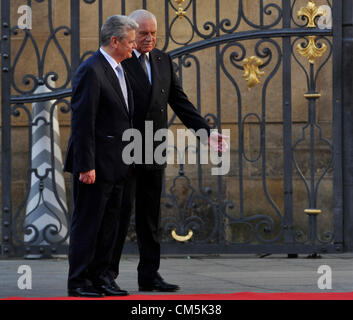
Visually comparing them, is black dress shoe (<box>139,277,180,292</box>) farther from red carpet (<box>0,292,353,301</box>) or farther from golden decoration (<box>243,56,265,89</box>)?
golden decoration (<box>243,56,265,89</box>)

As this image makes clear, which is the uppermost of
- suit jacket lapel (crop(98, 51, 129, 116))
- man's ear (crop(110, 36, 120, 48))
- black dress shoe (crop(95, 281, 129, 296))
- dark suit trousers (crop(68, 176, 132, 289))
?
man's ear (crop(110, 36, 120, 48))

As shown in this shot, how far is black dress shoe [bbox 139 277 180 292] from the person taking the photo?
599 centimetres

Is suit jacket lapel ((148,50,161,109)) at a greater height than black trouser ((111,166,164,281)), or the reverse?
suit jacket lapel ((148,50,161,109))

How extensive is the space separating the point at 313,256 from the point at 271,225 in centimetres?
53

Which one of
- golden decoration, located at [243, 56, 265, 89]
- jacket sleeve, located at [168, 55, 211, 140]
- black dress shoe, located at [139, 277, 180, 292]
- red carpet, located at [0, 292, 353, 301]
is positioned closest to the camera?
red carpet, located at [0, 292, 353, 301]

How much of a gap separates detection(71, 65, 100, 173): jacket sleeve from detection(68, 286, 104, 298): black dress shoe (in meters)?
0.68

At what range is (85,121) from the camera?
18.1 feet

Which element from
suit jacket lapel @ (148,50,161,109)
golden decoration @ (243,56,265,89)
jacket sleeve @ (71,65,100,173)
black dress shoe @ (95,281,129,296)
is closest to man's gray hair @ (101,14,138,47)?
jacket sleeve @ (71,65,100,173)

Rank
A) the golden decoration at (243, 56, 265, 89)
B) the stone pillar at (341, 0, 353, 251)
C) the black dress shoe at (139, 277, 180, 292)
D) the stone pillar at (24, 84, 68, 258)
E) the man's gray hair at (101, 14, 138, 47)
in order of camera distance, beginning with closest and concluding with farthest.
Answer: the man's gray hair at (101, 14, 138, 47) < the black dress shoe at (139, 277, 180, 292) < the stone pillar at (341, 0, 353, 251) < the golden decoration at (243, 56, 265, 89) < the stone pillar at (24, 84, 68, 258)

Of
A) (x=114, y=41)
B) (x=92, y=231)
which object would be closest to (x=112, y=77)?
(x=114, y=41)

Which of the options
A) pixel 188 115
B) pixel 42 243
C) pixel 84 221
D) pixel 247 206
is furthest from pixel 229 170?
pixel 84 221

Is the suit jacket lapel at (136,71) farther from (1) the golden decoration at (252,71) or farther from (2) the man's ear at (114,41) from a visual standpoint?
(1) the golden decoration at (252,71)

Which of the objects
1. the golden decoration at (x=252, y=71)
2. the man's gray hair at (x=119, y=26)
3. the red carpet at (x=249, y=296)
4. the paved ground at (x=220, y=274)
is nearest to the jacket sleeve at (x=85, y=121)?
the man's gray hair at (x=119, y=26)
